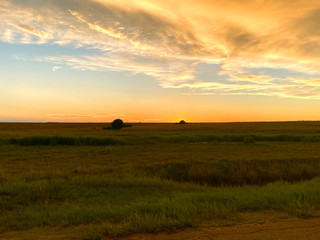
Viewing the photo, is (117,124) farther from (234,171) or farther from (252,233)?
(252,233)

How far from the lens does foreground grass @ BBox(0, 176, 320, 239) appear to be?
644 cm

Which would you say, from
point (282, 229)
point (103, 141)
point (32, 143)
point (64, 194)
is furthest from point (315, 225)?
point (32, 143)

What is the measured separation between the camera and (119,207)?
8.24m

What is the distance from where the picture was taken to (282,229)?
6051mm

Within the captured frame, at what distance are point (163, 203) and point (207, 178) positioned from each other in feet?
33.9

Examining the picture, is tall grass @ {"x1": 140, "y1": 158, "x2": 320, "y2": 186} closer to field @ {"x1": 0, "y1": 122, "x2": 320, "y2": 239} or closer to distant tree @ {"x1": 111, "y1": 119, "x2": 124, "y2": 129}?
field @ {"x1": 0, "y1": 122, "x2": 320, "y2": 239}

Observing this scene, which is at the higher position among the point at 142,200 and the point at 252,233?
the point at 252,233

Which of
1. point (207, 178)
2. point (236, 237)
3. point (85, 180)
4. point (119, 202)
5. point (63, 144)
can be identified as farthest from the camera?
point (63, 144)

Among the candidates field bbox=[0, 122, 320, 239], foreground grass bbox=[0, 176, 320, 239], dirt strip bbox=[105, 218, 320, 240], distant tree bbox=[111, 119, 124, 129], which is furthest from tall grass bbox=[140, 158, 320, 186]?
distant tree bbox=[111, 119, 124, 129]

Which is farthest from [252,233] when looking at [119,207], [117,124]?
[117,124]

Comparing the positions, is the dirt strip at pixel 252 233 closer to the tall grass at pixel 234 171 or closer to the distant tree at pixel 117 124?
the tall grass at pixel 234 171

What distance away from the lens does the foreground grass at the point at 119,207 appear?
21.1ft

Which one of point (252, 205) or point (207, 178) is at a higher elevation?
point (252, 205)

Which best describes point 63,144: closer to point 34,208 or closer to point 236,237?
point 34,208
